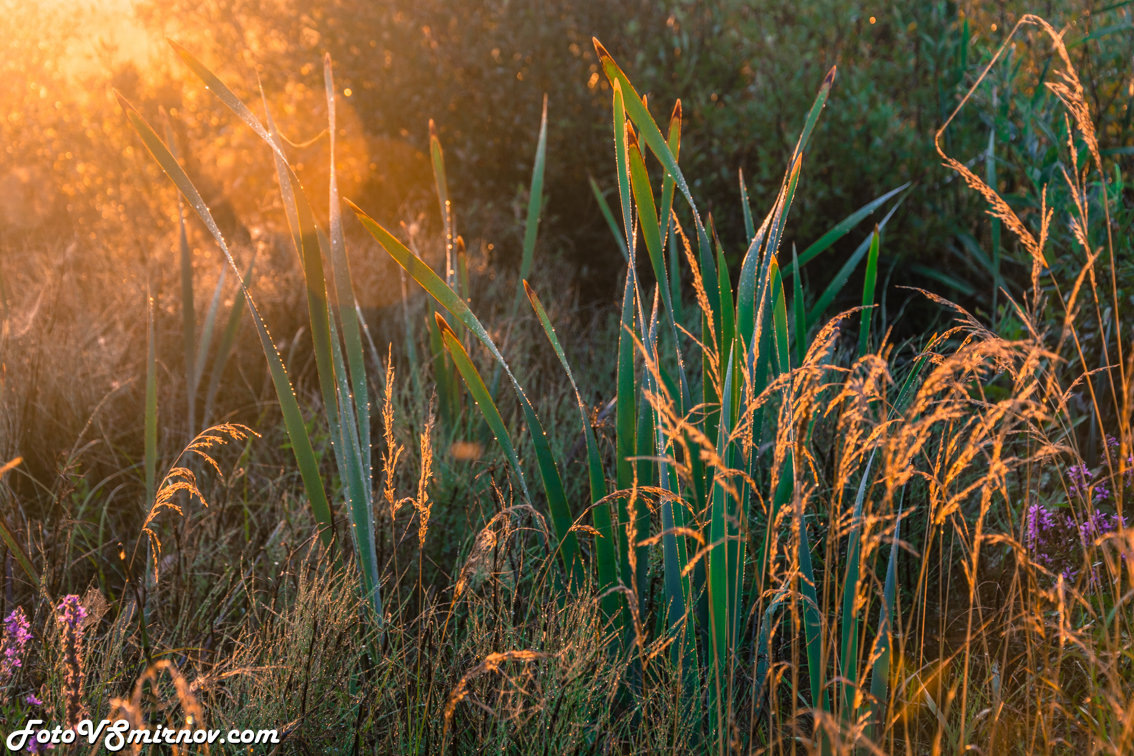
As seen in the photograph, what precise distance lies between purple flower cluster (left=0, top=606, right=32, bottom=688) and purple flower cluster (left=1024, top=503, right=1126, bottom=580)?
1.70 metres

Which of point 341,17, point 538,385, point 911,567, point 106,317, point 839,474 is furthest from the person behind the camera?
point 341,17

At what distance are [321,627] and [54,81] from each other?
20.8 ft

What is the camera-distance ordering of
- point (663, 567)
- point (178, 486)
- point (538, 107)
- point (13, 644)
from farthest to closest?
point (538, 107)
point (663, 567)
point (13, 644)
point (178, 486)

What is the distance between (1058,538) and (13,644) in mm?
1970

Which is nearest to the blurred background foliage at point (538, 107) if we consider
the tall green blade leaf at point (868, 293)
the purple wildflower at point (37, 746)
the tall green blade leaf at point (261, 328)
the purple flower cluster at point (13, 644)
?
the tall green blade leaf at point (868, 293)

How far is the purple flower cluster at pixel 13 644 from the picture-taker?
124cm

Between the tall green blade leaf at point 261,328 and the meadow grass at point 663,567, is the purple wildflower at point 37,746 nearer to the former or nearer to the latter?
the meadow grass at point 663,567

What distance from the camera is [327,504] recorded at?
56.6 inches

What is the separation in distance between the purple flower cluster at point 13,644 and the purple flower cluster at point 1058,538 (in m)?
1.70

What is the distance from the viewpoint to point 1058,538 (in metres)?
1.76

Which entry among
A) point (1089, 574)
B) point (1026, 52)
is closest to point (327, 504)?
point (1089, 574)

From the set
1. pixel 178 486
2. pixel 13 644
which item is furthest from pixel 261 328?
pixel 13 644

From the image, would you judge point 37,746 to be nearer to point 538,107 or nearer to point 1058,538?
point 1058,538

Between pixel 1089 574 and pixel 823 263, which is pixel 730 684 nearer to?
pixel 1089 574
